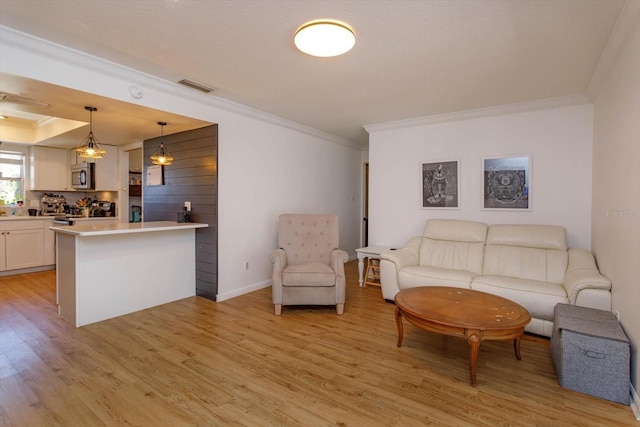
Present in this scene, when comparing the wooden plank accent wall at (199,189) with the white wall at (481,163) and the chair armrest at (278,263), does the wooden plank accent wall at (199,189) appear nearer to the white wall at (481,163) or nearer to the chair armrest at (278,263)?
the chair armrest at (278,263)

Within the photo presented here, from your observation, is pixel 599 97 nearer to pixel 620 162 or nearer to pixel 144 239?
pixel 620 162

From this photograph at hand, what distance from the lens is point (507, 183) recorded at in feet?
12.9

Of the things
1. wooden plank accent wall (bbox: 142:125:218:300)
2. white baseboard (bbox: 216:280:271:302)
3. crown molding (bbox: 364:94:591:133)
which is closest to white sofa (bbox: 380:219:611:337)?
crown molding (bbox: 364:94:591:133)

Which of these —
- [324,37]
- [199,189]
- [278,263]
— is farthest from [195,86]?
[278,263]

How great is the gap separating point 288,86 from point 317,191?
7.92 feet

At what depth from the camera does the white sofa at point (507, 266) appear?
2.74 m

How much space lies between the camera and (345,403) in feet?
6.30

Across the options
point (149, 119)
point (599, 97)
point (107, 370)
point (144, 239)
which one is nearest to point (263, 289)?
point (144, 239)

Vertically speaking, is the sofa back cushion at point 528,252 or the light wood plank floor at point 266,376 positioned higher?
the sofa back cushion at point 528,252

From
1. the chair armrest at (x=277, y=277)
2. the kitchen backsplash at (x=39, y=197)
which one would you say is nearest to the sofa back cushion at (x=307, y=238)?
the chair armrest at (x=277, y=277)

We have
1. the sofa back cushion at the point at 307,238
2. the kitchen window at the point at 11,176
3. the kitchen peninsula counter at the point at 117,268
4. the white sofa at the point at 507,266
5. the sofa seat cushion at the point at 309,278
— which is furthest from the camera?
the kitchen window at the point at 11,176

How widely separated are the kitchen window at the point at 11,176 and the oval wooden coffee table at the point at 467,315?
6.95 meters

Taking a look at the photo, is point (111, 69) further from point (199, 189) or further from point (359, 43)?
point (359, 43)

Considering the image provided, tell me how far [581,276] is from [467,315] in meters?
1.30
